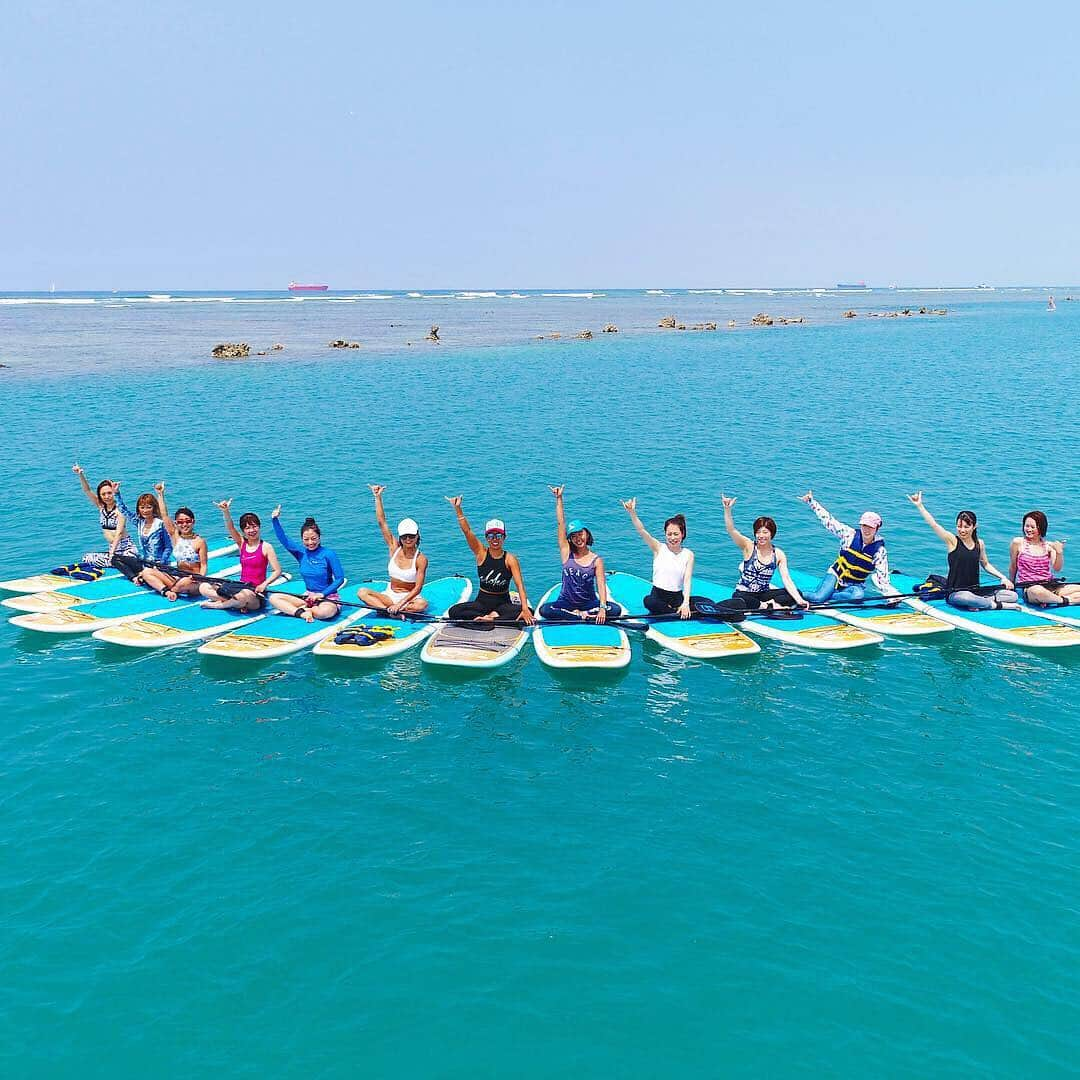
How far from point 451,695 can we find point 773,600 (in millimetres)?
8302

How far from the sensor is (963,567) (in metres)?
20.4

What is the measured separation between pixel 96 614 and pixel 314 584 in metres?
5.35

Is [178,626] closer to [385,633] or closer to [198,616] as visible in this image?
[198,616]

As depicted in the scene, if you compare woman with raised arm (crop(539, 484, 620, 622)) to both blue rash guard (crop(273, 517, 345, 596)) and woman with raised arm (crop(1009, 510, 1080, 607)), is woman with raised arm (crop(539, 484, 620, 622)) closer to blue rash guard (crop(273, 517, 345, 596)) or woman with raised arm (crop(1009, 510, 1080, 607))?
blue rash guard (crop(273, 517, 345, 596))

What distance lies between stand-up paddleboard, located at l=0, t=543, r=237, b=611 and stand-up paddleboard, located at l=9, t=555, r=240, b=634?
0.21 meters

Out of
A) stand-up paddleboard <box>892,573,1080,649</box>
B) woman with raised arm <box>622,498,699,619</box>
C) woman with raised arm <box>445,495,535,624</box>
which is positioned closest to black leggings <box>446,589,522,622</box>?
woman with raised arm <box>445,495,535,624</box>

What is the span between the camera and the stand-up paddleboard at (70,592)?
67.8ft

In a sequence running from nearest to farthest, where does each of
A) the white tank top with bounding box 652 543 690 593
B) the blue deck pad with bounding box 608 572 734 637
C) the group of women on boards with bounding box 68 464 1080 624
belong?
1. the blue deck pad with bounding box 608 572 734 637
2. the group of women on boards with bounding box 68 464 1080 624
3. the white tank top with bounding box 652 543 690 593

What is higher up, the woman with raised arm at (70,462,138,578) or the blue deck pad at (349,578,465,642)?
the woman with raised arm at (70,462,138,578)

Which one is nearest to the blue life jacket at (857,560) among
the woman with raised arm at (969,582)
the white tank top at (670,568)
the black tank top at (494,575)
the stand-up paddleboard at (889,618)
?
the stand-up paddleboard at (889,618)

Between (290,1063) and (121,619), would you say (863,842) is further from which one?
(121,619)

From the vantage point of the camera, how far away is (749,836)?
41.2 feet

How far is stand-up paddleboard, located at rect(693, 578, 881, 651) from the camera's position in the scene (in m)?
18.7

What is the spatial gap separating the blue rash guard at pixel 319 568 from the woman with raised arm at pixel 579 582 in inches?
204
